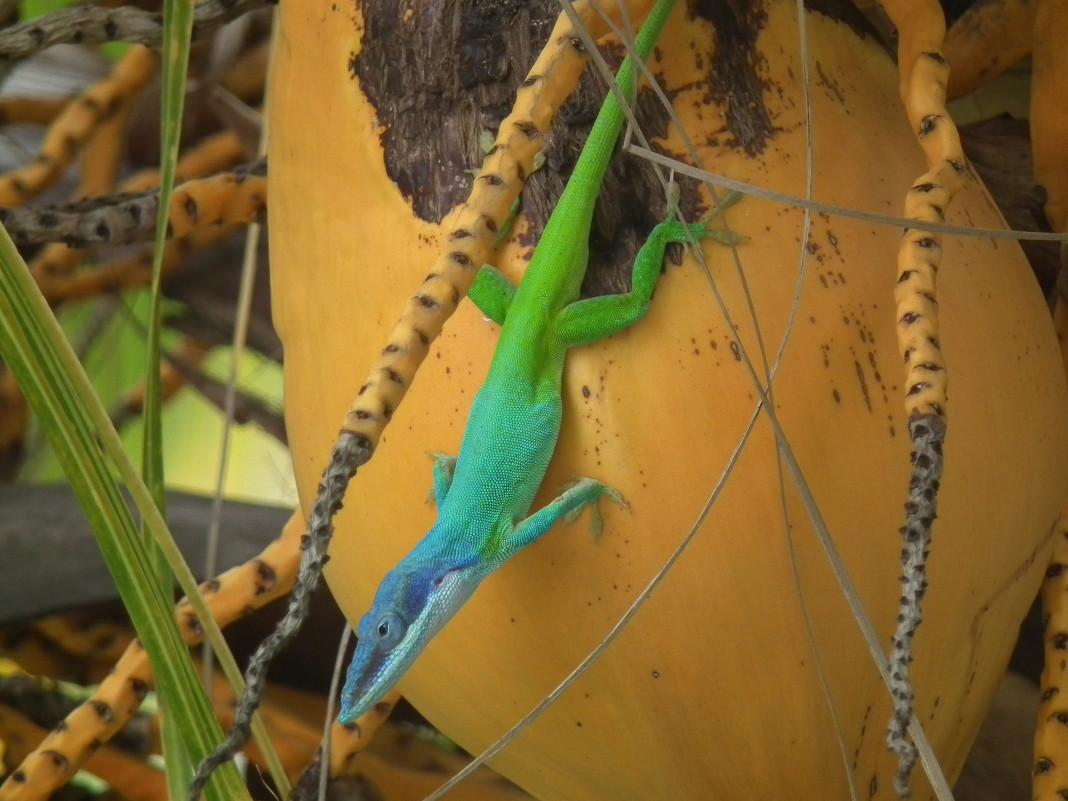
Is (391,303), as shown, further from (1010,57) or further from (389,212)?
(1010,57)

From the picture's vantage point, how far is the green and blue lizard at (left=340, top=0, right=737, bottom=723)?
24.7 inches

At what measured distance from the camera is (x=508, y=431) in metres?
0.68

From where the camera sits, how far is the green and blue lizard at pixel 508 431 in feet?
2.06

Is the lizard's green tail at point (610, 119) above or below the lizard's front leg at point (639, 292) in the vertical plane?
above

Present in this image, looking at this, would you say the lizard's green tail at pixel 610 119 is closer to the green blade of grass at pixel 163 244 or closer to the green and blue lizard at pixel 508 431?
the green and blue lizard at pixel 508 431

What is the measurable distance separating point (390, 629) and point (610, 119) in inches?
12.5

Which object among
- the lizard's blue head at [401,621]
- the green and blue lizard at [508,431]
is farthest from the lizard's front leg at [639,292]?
the lizard's blue head at [401,621]

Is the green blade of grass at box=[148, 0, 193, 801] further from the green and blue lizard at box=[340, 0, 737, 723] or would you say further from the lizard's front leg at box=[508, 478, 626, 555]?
the lizard's front leg at box=[508, 478, 626, 555]

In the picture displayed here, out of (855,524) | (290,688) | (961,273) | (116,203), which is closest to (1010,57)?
(961,273)

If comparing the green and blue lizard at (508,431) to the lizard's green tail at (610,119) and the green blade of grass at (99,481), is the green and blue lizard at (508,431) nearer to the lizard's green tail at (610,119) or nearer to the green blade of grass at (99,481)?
the lizard's green tail at (610,119)

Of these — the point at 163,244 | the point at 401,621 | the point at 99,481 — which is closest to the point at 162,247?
the point at 163,244

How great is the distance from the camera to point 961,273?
624mm

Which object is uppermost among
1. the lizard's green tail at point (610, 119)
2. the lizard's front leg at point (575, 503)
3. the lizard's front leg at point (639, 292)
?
the lizard's green tail at point (610, 119)

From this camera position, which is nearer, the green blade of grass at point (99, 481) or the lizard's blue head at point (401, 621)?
the green blade of grass at point (99, 481)
